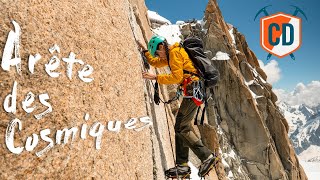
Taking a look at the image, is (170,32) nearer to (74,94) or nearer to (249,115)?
(249,115)

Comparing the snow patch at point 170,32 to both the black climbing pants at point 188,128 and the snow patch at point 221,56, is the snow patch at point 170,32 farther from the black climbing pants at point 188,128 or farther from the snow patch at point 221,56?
the black climbing pants at point 188,128

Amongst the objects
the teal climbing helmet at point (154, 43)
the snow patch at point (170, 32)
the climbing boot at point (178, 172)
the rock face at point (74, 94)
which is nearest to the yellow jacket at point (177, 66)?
the teal climbing helmet at point (154, 43)

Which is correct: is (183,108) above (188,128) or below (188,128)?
above

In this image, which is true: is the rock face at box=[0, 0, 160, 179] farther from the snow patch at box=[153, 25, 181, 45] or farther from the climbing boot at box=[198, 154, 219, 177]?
the snow patch at box=[153, 25, 181, 45]

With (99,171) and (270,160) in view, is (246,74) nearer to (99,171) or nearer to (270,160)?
(270,160)

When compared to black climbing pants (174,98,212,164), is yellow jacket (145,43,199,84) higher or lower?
higher

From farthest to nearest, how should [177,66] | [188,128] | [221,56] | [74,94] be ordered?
[221,56]
[188,128]
[177,66]
[74,94]

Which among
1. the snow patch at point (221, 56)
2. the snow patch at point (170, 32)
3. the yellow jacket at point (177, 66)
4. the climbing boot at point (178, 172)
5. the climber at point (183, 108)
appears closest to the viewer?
the yellow jacket at point (177, 66)

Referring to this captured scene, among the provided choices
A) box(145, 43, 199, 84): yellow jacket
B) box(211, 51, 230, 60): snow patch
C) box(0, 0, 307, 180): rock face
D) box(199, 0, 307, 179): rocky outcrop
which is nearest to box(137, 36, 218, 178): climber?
box(145, 43, 199, 84): yellow jacket

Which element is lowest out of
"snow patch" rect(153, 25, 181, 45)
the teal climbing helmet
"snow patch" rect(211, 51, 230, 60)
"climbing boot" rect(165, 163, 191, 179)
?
"climbing boot" rect(165, 163, 191, 179)

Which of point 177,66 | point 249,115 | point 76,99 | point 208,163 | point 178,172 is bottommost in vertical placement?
point 178,172

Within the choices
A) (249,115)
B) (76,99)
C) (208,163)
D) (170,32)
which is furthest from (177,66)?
(170,32)

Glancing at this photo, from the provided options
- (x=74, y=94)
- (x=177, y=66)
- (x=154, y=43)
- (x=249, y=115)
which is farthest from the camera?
(x=249, y=115)

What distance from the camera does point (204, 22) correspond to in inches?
3423
